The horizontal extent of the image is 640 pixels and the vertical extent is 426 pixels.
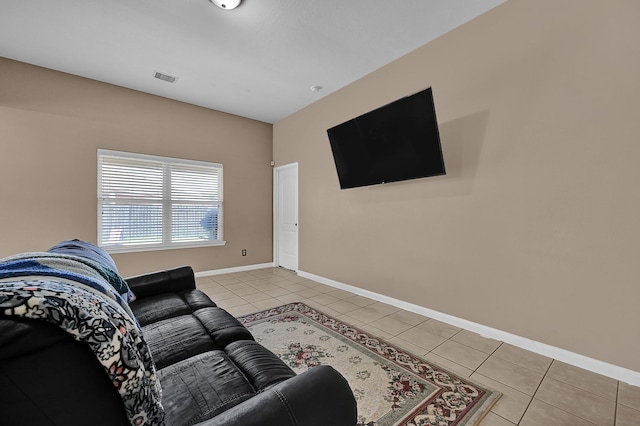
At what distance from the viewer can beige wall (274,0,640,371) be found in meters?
1.97

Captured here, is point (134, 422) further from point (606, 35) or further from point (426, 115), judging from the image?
point (606, 35)

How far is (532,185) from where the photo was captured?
2346mm

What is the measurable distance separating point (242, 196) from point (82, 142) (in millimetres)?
2425

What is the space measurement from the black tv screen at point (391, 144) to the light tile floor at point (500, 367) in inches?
60.9

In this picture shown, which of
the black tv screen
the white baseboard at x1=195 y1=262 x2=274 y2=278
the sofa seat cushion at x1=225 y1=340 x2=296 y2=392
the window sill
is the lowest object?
the white baseboard at x1=195 y1=262 x2=274 y2=278

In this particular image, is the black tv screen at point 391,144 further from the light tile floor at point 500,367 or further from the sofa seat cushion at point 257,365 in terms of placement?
the sofa seat cushion at point 257,365

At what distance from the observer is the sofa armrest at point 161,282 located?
7.52ft

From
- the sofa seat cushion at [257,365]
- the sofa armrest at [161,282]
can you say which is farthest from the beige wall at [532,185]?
the sofa armrest at [161,282]

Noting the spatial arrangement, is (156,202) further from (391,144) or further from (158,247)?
(391,144)

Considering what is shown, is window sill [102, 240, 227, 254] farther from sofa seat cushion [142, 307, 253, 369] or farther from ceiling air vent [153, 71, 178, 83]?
sofa seat cushion [142, 307, 253, 369]

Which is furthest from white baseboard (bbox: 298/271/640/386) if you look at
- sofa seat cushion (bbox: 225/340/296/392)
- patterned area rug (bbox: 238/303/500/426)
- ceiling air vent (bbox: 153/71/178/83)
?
ceiling air vent (bbox: 153/71/178/83)

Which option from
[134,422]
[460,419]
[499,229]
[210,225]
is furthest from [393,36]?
[210,225]

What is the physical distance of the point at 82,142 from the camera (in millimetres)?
3803

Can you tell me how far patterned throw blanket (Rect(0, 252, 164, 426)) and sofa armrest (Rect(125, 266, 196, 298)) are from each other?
62.9 inches
